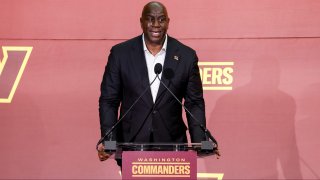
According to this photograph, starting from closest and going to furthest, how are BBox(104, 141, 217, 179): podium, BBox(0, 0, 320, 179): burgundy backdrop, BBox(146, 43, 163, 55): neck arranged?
BBox(104, 141, 217, 179): podium < BBox(146, 43, 163, 55): neck < BBox(0, 0, 320, 179): burgundy backdrop

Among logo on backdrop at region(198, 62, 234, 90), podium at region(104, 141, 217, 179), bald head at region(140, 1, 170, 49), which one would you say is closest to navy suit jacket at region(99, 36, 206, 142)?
bald head at region(140, 1, 170, 49)

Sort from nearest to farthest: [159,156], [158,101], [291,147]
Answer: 1. [159,156]
2. [158,101]
3. [291,147]

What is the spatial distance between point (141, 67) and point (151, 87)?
0.40 feet

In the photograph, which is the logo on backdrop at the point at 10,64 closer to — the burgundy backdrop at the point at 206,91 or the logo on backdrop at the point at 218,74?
the burgundy backdrop at the point at 206,91

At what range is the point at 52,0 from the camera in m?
4.49

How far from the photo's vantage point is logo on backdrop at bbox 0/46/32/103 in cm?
447

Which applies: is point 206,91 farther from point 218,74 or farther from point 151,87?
point 151,87

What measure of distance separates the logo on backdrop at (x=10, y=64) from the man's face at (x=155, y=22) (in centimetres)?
158

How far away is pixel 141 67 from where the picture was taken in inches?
126

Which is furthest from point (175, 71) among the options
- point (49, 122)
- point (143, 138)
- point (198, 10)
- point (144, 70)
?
point (49, 122)

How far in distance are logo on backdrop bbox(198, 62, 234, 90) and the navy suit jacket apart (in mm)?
1082

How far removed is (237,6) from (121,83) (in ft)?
4.87

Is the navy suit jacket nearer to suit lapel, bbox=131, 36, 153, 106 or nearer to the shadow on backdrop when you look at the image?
suit lapel, bbox=131, 36, 153, 106

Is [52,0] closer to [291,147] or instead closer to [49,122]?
[49,122]
